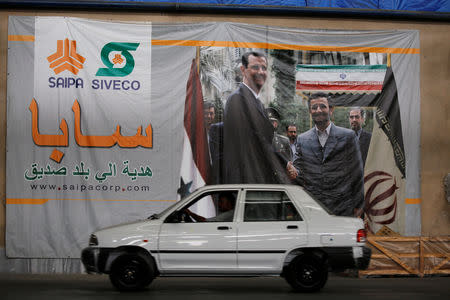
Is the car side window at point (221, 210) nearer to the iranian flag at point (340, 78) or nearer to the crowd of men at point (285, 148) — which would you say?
the crowd of men at point (285, 148)

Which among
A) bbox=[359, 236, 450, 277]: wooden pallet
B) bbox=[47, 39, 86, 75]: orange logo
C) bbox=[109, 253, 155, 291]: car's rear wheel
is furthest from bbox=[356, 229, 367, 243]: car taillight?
bbox=[47, 39, 86, 75]: orange logo

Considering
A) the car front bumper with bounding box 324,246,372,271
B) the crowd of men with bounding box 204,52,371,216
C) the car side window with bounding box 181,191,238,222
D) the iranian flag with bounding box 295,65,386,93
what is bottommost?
the car front bumper with bounding box 324,246,372,271

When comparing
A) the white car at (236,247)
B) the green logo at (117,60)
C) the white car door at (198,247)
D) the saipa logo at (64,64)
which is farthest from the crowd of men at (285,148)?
the white car door at (198,247)

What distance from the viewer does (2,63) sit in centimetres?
1488

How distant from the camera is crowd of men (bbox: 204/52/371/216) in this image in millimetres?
15062

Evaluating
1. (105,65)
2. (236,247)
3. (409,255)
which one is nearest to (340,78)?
(409,255)

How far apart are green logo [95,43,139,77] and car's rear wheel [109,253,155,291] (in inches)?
222

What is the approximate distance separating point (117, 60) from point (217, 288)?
5.86 meters

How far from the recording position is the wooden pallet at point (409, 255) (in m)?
13.8

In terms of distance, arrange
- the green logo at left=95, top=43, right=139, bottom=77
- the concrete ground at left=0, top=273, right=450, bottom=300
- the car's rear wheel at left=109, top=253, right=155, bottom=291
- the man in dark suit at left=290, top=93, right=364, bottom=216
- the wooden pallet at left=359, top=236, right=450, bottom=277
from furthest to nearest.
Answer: the man in dark suit at left=290, top=93, right=364, bottom=216 → the green logo at left=95, top=43, right=139, bottom=77 → the wooden pallet at left=359, top=236, right=450, bottom=277 → the car's rear wheel at left=109, top=253, right=155, bottom=291 → the concrete ground at left=0, top=273, right=450, bottom=300

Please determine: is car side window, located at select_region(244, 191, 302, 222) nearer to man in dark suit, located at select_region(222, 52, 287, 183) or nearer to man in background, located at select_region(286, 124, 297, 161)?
man in dark suit, located at select_region(222, 52, 287, 183)

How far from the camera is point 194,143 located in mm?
15023

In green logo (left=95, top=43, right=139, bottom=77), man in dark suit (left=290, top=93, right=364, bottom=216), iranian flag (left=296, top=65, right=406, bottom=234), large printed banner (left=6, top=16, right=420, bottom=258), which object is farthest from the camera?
Answer: iranian flag (left=296, top=65, right=406, bottom=234)

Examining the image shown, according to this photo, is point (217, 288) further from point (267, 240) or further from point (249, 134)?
point (249, 134)
